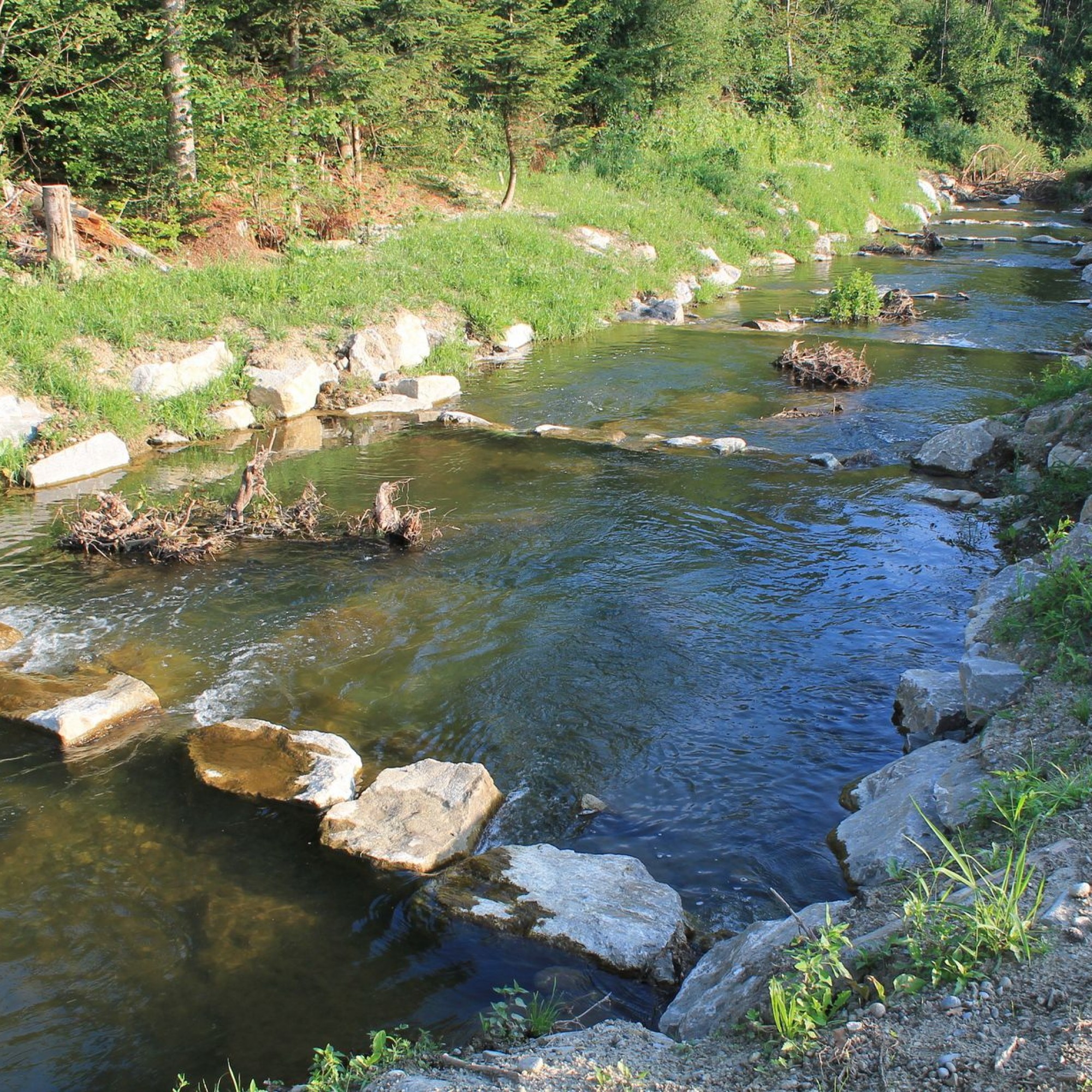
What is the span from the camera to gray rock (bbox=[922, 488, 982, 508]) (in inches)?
408

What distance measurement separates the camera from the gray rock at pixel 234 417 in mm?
13578

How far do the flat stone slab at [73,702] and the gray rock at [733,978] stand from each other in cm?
432

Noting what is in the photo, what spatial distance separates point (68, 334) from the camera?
1327 centimetres

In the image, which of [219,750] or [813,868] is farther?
[219,750]

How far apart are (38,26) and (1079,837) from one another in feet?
65.5

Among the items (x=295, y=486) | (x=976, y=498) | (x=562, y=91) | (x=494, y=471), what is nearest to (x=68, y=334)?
(x=295, y=486)

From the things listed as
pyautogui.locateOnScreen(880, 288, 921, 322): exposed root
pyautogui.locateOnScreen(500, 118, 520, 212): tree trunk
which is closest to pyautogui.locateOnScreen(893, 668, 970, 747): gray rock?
pyautogui.locateOnScreen(880, 288, 921, 322): exposed root

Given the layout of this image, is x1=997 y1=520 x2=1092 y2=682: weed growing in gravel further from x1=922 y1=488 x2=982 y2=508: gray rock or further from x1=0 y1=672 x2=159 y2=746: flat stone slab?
x1=0 y1=672 x2=159 y2=746: flat stone slab

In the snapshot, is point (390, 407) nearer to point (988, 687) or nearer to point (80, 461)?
point (80, 461)

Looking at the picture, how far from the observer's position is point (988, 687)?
218 inches

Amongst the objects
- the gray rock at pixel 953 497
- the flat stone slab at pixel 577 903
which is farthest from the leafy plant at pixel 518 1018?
the gray rock at pixel 953 497

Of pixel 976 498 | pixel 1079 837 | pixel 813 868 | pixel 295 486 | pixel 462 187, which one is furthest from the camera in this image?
pixel 462 187

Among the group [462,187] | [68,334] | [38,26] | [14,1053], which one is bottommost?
[14,1053]

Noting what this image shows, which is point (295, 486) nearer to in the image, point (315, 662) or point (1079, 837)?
point (315, 662)
